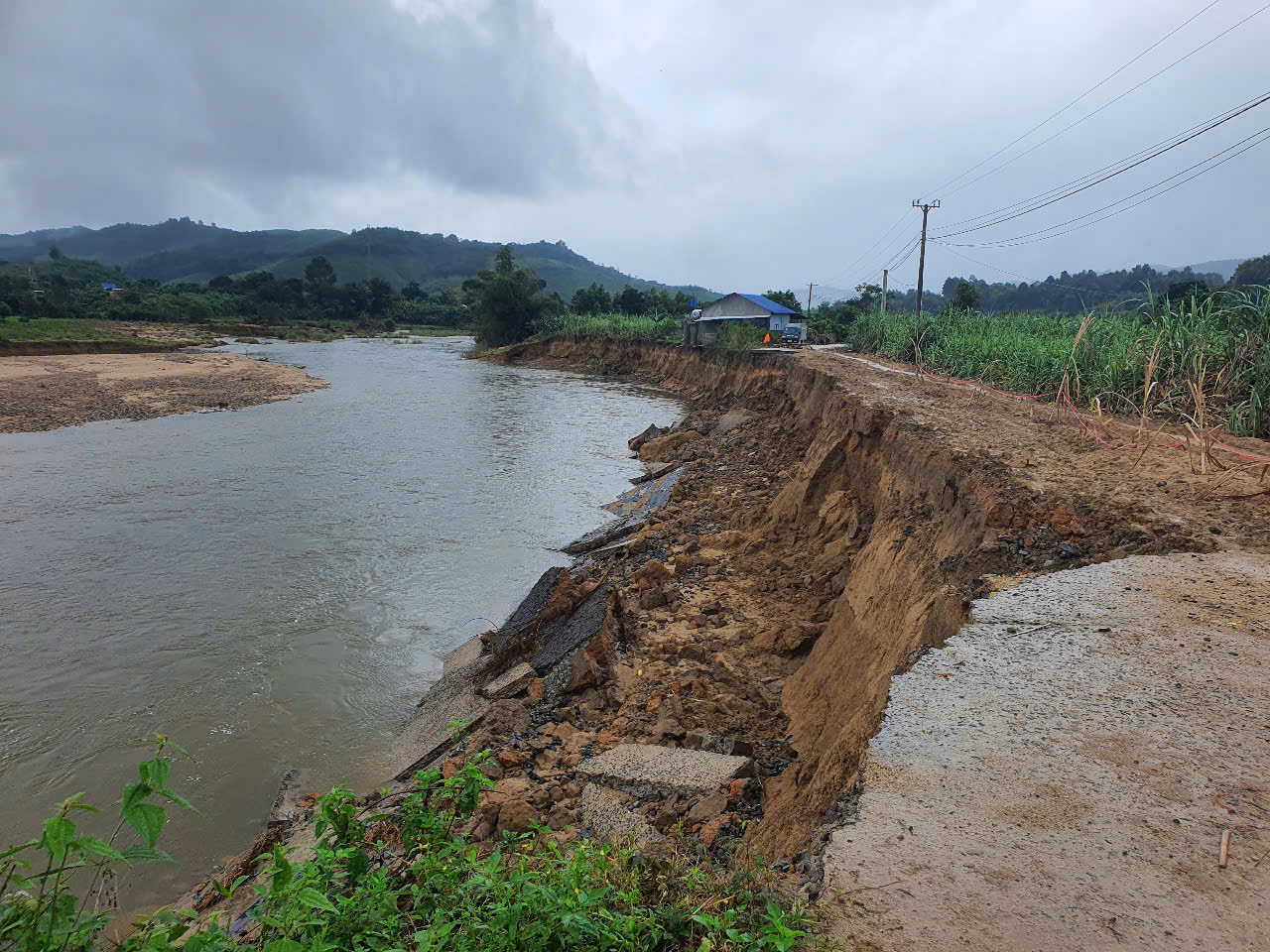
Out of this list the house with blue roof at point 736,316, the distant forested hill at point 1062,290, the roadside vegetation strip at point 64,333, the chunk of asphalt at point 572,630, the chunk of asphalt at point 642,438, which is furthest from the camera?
the distant forested hill at point 1062,290

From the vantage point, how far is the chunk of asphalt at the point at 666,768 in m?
4.36

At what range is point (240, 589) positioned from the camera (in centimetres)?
963

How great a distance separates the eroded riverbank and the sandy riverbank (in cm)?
2217

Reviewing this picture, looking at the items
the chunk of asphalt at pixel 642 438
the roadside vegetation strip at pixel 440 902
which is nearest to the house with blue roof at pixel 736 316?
the chunk of asphalt at pixel 642 438

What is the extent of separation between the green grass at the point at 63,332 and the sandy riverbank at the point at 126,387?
6.96ft

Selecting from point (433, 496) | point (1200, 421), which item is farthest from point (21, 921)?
point (433, 496)

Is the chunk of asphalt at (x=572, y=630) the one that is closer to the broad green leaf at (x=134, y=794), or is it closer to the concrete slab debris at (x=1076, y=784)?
the concrete slab debris at (x=1076, y=784)

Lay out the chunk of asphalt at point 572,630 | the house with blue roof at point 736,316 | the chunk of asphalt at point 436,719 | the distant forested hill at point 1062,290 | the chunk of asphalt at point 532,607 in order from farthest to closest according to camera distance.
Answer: the distant forested hill at point 1062,290 → the house with blue roof at point 736,316 → the chunk of asphalt at point 532,607 → the chunk of asphalt at point 572,630 → the chunk of asphalt at point 436,719

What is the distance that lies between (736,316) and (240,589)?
3909 cm

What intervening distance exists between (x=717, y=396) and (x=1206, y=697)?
24537 millimetres

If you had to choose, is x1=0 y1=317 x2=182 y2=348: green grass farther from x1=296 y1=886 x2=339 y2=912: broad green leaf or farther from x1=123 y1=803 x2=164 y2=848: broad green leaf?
x1=296 y1=886 x2=339 y2=912: broad green leaf

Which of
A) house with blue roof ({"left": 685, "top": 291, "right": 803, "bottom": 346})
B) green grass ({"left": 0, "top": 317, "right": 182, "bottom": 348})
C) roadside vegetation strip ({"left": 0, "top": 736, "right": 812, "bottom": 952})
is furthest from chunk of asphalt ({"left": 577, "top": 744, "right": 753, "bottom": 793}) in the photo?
green grass ({"left": 0, "top": 317, "right": 182, "bottom": 348})

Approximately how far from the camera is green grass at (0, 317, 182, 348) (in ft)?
125

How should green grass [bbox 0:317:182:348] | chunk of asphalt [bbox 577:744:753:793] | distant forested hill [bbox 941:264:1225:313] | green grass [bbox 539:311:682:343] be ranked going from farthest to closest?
1. distant forested hill [bbox 941:264:1225:313]
2. green grass [bbox 539:311:682:343]
3. green grass [bbox 0:317:182:348]
4. chunk of asphalt [bbox 577:744:753:793]
